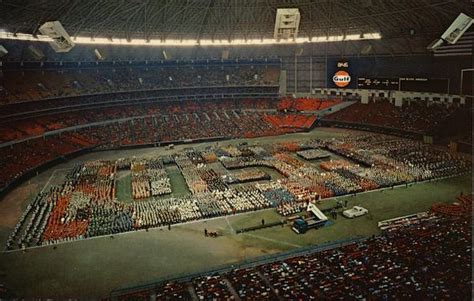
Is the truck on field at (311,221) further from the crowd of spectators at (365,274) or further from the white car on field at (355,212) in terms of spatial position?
the crowd of spectators at (365,274)

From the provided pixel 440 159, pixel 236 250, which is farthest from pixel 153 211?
pixel 440 159

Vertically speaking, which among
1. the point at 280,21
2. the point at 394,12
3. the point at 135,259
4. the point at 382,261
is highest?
the point at 394,12

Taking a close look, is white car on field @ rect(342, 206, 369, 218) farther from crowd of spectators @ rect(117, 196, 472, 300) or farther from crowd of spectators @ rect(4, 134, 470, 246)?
crowd of spectators @ rect(117, 196, 472, 300)

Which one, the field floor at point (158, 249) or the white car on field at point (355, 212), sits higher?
the white car on field at point (355, 212)

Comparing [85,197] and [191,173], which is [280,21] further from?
[85,197]

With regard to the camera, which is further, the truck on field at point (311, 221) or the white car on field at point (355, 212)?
the white car on field at point (355, 212)

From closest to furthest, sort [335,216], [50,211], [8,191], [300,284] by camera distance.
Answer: [300,284] < [335,216] < [50,211] < [8,191]

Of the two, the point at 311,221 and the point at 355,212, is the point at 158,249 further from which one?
the point at 355,212

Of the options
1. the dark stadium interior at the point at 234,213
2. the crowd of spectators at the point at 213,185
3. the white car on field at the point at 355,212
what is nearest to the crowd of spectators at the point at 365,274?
the dark stadium interior at the point at 234,213
